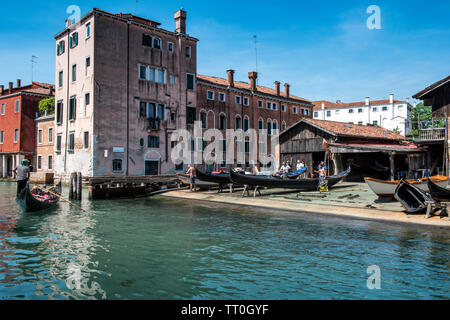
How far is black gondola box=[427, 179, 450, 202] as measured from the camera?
1248cm

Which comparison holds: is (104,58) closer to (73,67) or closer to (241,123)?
(73,67)

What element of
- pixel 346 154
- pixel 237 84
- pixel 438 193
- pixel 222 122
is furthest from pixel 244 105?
pixel 438 193

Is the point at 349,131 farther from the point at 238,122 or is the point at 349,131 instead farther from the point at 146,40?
the point at 146,40

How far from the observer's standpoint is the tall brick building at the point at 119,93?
1102 inches

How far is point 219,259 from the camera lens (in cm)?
778

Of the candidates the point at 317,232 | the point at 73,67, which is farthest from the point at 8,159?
the point at 317,232

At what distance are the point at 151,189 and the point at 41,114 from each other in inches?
934

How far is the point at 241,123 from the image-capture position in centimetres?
3891

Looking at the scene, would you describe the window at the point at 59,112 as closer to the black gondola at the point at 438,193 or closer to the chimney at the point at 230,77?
the chimney at the point at 230,77

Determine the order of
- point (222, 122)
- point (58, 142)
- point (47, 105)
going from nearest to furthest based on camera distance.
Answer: point (58, 142) < point (222, 122) < point (47, 105)

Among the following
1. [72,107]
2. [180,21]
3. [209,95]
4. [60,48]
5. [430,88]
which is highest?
[180,21]

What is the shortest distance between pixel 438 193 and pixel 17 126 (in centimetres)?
4088

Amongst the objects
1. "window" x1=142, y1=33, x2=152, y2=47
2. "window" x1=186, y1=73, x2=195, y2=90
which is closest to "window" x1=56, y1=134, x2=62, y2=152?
"window" x1=142, y1=33, x2=152, y2=47

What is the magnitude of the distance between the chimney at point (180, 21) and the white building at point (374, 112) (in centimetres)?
3551
